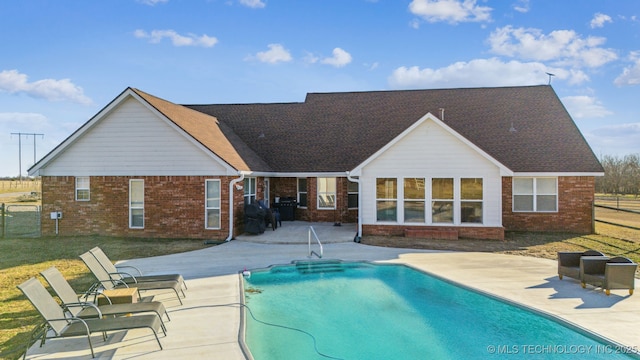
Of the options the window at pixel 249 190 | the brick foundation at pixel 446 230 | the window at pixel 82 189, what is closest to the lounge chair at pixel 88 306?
the window at pixel 249 190

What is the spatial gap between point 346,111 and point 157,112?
12.5m

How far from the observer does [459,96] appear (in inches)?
991

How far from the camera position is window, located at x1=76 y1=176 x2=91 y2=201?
1831 centimetres

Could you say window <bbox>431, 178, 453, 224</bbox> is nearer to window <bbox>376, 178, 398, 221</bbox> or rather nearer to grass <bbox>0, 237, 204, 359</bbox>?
window <bbox>376, 178, 398, 221</bbox>

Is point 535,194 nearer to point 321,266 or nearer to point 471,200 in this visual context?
point 471,200

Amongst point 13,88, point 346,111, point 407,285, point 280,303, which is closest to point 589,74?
point 346,111

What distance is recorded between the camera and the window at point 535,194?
19469mm

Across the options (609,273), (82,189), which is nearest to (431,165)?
(609,273)

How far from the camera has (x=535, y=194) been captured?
19.6 metres

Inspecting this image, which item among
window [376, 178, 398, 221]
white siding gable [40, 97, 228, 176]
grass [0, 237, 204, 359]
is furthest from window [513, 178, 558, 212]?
grass [0, 237, 204, 359]

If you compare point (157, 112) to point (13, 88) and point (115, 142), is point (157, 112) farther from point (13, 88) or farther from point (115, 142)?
point (13, 88)

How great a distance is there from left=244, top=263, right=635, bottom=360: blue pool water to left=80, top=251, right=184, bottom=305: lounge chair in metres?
1.77

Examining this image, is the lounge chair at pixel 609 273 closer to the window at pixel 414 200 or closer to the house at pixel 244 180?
the house at pixel 244 180

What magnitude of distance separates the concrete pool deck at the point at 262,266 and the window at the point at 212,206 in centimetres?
155
